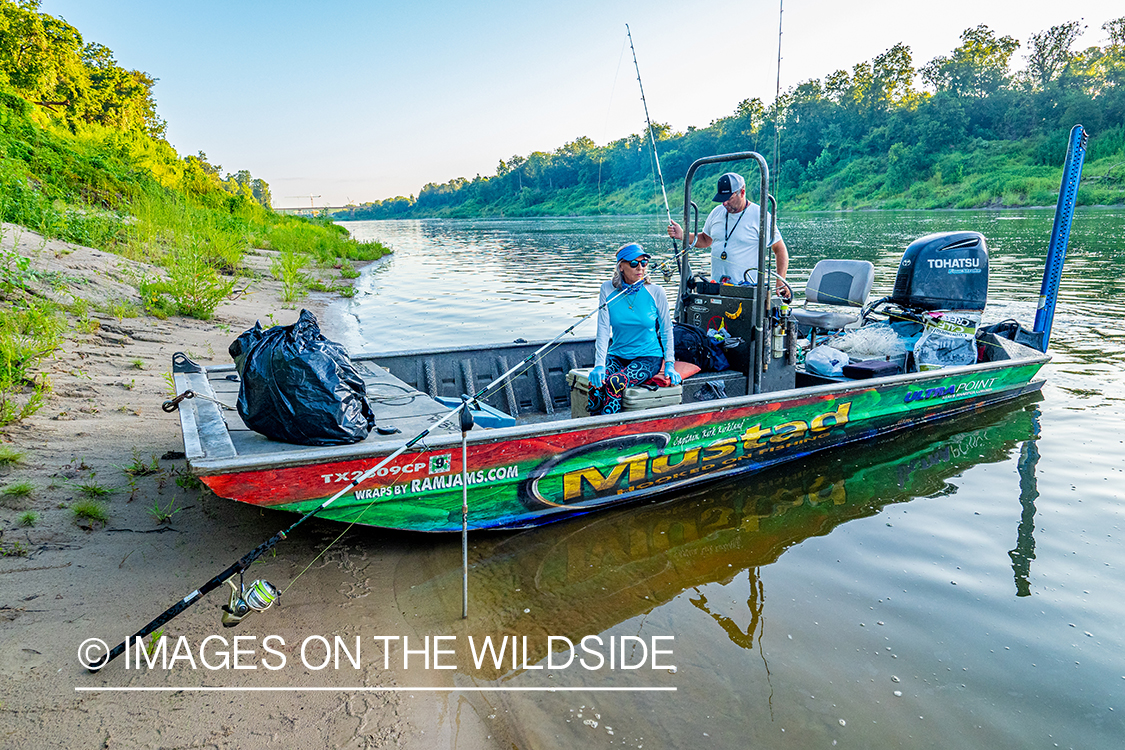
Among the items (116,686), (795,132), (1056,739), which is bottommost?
(1056,739)

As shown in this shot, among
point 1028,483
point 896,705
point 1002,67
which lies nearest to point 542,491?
point 896,705

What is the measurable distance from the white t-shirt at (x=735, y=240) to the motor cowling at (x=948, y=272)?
7.12 ft

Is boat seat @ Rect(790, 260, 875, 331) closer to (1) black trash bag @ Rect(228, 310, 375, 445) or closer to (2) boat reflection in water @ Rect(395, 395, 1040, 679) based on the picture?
(2) boat reflection in water @ Rect(395, 395, 1040, 679)

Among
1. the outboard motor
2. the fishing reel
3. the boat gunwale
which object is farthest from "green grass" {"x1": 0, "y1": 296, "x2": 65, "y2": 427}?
the outboard motor

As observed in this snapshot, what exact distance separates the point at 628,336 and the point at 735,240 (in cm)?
156

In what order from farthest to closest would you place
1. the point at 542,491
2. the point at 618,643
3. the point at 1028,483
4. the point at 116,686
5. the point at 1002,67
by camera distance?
the point at 1002,67 → the point at 1028,483 → the point at 542,491 → the point at 618,643 → the point at 116,686

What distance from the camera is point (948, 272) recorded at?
655 cm

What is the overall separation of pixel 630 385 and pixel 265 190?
114 m

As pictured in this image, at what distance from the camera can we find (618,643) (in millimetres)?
3234

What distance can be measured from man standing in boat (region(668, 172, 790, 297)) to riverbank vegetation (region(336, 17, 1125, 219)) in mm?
28499

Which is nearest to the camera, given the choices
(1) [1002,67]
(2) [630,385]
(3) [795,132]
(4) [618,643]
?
(4) [618,643]

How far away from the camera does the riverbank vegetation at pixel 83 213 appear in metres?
6.03

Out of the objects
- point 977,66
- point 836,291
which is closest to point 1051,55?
point 977,66

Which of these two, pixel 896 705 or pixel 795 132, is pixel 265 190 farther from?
pixel 896 705
